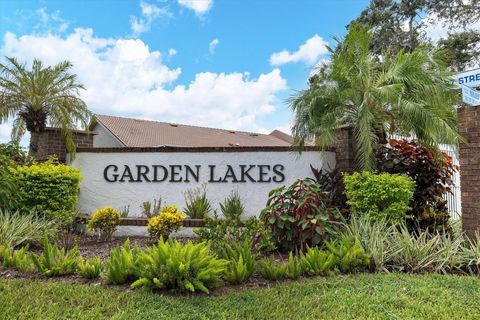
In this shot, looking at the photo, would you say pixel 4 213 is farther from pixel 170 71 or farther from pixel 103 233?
pixel 170 71

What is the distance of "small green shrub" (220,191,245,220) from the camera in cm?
765

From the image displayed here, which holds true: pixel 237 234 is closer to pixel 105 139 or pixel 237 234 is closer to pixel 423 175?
pixel 423 175

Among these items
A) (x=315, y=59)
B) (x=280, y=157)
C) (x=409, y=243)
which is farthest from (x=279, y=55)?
(x=409, y=243)

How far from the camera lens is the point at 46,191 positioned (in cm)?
699

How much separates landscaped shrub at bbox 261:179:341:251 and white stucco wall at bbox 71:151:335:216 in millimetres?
2020

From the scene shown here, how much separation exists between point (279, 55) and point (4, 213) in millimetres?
7918

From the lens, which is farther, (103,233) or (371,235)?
(103,233)

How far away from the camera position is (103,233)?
6.82 meters

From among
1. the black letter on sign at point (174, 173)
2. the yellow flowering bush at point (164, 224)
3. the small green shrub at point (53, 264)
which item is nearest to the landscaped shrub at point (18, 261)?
the small green shrub at point (53, 264)

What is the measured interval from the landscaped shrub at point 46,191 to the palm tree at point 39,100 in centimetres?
148

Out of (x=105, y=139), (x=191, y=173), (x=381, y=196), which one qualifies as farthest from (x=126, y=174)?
(x=105, y=139)

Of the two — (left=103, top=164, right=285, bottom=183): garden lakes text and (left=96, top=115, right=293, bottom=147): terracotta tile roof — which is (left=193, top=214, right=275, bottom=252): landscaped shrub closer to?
(left=103, top=164, right=285, bottom=183): garden lakes text

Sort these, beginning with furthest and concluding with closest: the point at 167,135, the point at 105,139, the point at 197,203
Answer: the point at 167,135 < the point at 105,139 < the point at 197,203

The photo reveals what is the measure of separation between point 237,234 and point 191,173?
10.5ft
